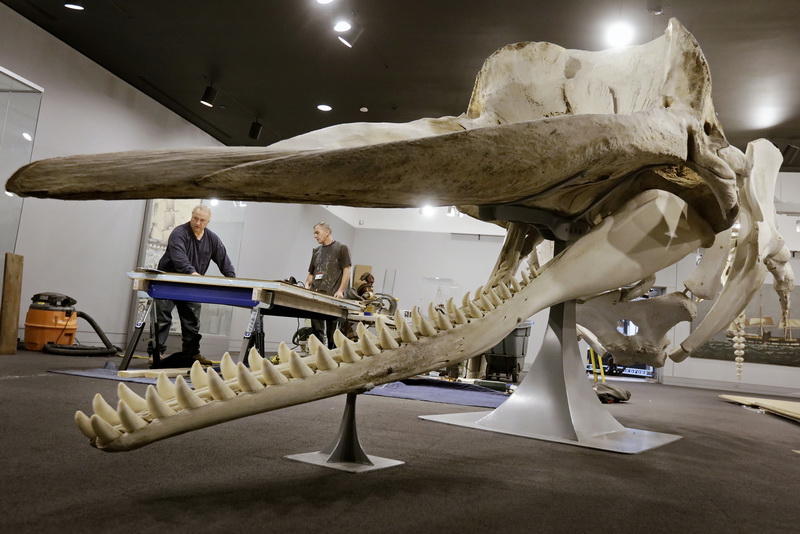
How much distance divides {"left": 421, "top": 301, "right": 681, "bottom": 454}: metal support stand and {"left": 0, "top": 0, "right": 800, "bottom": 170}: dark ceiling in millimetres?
4200

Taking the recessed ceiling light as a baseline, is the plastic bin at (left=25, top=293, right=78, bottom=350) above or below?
below

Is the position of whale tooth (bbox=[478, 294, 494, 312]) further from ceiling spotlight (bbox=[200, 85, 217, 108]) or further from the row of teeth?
ceiling spotlight (bbox=[200, 85, 217, 108])

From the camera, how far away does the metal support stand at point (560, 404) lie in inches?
112

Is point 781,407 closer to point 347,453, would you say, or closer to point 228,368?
point 347,453

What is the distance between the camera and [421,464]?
2115 mm

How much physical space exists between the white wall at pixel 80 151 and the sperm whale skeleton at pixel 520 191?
5.90 m

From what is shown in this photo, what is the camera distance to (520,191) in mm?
1544

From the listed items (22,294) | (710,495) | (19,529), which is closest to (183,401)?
(19,529)

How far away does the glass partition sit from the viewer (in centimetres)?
602

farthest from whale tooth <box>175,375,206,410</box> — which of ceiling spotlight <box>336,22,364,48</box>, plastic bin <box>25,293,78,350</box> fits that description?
plastic bin <box>25,293,78,350</box>

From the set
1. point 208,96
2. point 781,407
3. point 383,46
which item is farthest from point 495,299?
point 208,96

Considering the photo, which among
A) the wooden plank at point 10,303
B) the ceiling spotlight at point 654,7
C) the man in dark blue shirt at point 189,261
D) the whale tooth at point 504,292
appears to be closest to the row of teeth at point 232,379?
the whale tooth at point 504,292

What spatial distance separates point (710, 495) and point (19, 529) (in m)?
2.06

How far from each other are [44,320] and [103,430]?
257 inches
